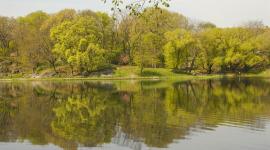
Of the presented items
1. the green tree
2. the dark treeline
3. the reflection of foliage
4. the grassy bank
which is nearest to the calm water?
the reflection of foliage

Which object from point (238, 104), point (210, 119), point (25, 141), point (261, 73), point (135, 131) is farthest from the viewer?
point (261, 73)

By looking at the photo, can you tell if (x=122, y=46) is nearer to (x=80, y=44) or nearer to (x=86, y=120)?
(x=80, y=44)

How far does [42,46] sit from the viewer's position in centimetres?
11219

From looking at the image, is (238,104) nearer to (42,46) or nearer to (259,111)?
(259,111)

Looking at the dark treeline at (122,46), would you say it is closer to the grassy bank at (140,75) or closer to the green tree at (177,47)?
the green tree at (177,47)

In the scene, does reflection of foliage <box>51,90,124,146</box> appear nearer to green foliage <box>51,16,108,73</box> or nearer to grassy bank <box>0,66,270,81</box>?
green foliage <box>51,16,108,73</box>

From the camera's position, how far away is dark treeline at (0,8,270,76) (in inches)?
4210

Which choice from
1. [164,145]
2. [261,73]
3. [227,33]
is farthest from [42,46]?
[164,145]

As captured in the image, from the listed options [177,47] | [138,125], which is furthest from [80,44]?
[138,125]

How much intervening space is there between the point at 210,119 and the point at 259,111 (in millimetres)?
6917

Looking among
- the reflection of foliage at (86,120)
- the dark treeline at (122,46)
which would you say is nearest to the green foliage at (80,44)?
the dark treeline at (122,46)

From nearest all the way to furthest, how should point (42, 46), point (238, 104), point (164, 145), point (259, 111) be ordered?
point (164, 145) → point (259, 111) → point (238, 104) → point (42, 46)

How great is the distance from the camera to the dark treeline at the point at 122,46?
10694 cm

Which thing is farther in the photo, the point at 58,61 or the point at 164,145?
the point at 58,61
